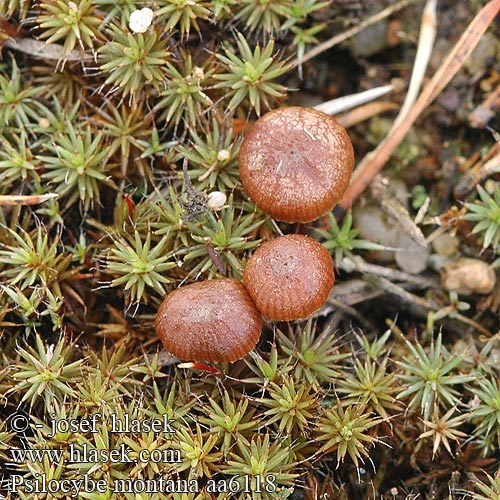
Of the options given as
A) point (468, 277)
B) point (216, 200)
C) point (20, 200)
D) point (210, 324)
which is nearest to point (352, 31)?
point (216, 200)

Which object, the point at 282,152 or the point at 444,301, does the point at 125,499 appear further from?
the point at 444,301

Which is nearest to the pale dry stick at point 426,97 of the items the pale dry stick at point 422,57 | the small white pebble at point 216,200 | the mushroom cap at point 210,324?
the pale dry stick at point 422,57

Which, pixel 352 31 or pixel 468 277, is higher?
pixel 352 31

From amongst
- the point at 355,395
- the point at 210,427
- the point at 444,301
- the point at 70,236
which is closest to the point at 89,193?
the point at 70,236

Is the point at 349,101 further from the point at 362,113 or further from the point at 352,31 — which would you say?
the point at 352,31

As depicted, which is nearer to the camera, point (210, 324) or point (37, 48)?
point (210, 324)

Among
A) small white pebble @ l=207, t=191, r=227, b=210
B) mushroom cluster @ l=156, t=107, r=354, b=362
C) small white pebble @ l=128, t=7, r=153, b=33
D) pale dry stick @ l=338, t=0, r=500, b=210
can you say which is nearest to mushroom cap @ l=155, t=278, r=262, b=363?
mushroom cluster @ l=156, t=107, r=354, b=362

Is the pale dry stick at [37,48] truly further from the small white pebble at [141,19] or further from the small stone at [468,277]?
Result: the small stone at [468,277]
